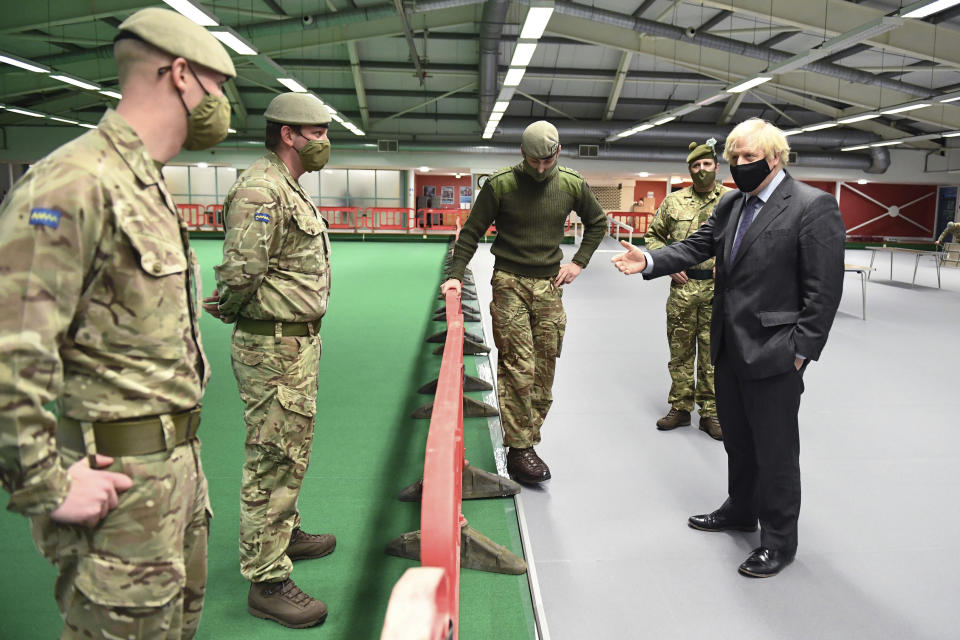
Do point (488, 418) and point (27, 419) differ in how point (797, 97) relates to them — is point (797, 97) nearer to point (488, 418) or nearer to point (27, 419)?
point (488, 418)

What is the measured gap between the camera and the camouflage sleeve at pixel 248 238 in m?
2.25

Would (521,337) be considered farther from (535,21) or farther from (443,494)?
(535,21)

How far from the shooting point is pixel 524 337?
359 centimetres

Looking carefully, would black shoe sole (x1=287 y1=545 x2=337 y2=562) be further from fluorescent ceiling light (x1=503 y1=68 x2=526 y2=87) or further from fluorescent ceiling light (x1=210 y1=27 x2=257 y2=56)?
fluorescent ceiling light (x1=503 y1=68 x2=526 y2=87)

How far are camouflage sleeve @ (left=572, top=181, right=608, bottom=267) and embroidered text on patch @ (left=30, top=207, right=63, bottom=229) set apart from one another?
112 inches

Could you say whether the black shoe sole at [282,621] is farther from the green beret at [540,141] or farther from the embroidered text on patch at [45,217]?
the green beret at [540,141]

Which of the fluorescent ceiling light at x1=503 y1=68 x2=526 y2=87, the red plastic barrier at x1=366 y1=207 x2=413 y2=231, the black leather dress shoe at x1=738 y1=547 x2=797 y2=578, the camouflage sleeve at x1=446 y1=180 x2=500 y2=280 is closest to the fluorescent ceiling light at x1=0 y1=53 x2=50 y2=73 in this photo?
the fluorescent ceiling light at x1=503 y1=68 x2=526 y2=87

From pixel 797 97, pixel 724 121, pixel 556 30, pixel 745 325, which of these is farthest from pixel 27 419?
pixel 724 121

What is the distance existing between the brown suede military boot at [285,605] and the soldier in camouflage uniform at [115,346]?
101cm

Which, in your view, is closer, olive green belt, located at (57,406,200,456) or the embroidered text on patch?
the embroidered text on patch

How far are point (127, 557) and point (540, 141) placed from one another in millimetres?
2608

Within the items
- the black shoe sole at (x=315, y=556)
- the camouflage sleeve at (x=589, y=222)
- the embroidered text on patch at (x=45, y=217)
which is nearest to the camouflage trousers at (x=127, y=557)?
the embroidered text on patch at (x=45, y=217)

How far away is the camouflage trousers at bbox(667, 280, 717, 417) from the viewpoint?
4422 mm

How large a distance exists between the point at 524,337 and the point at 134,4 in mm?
12029
